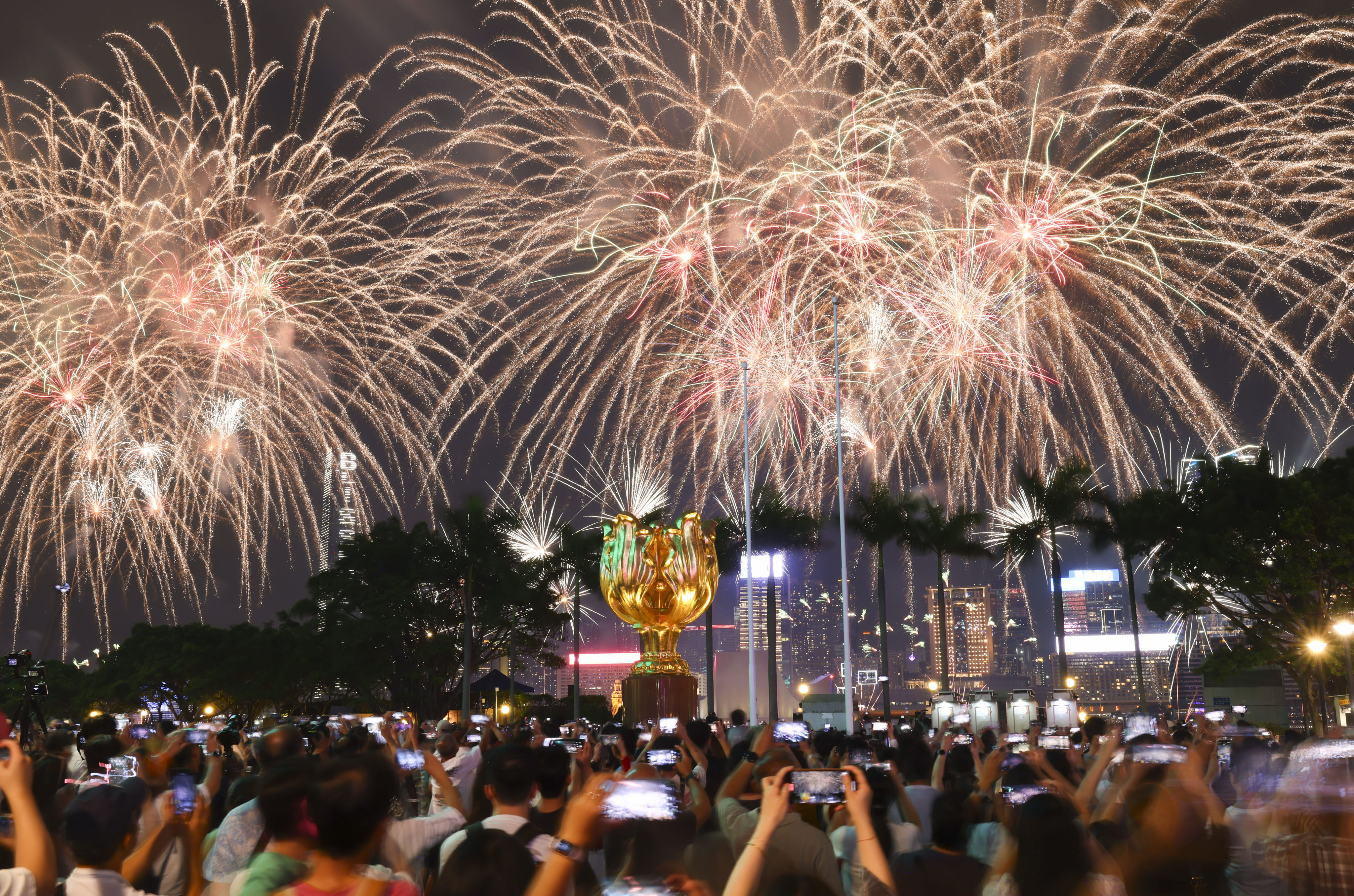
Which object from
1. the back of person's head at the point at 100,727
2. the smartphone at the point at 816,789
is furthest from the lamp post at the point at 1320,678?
the smartphone at the point at 816,789

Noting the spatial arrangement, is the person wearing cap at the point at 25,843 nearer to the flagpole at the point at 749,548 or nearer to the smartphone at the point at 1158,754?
the smartphone at the point at 1158,754

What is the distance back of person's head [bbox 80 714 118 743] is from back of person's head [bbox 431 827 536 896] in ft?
24.2

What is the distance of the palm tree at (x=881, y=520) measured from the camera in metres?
46.7

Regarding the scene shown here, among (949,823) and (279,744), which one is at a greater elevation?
(279,744)

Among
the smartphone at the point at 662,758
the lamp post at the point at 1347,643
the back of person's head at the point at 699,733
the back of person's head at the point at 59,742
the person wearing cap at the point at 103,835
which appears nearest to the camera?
the person wearing cap at the point at 103,835

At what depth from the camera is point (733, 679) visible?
46.2m

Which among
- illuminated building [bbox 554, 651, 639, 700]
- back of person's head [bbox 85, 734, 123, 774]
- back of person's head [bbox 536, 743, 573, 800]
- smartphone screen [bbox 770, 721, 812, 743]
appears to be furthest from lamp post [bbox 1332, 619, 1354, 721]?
illuminated building [bbox 554, 651, 639, 700]

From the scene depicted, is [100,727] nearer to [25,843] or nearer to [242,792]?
[242,792]

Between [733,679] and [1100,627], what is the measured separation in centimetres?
11163

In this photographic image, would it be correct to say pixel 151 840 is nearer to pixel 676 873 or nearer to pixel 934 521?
pixel 676 873

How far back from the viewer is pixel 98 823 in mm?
4105

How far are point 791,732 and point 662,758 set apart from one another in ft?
9.09

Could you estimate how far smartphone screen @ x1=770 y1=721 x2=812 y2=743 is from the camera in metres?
9.94

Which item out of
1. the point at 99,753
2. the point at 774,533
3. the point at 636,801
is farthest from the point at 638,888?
the point at 774,533
